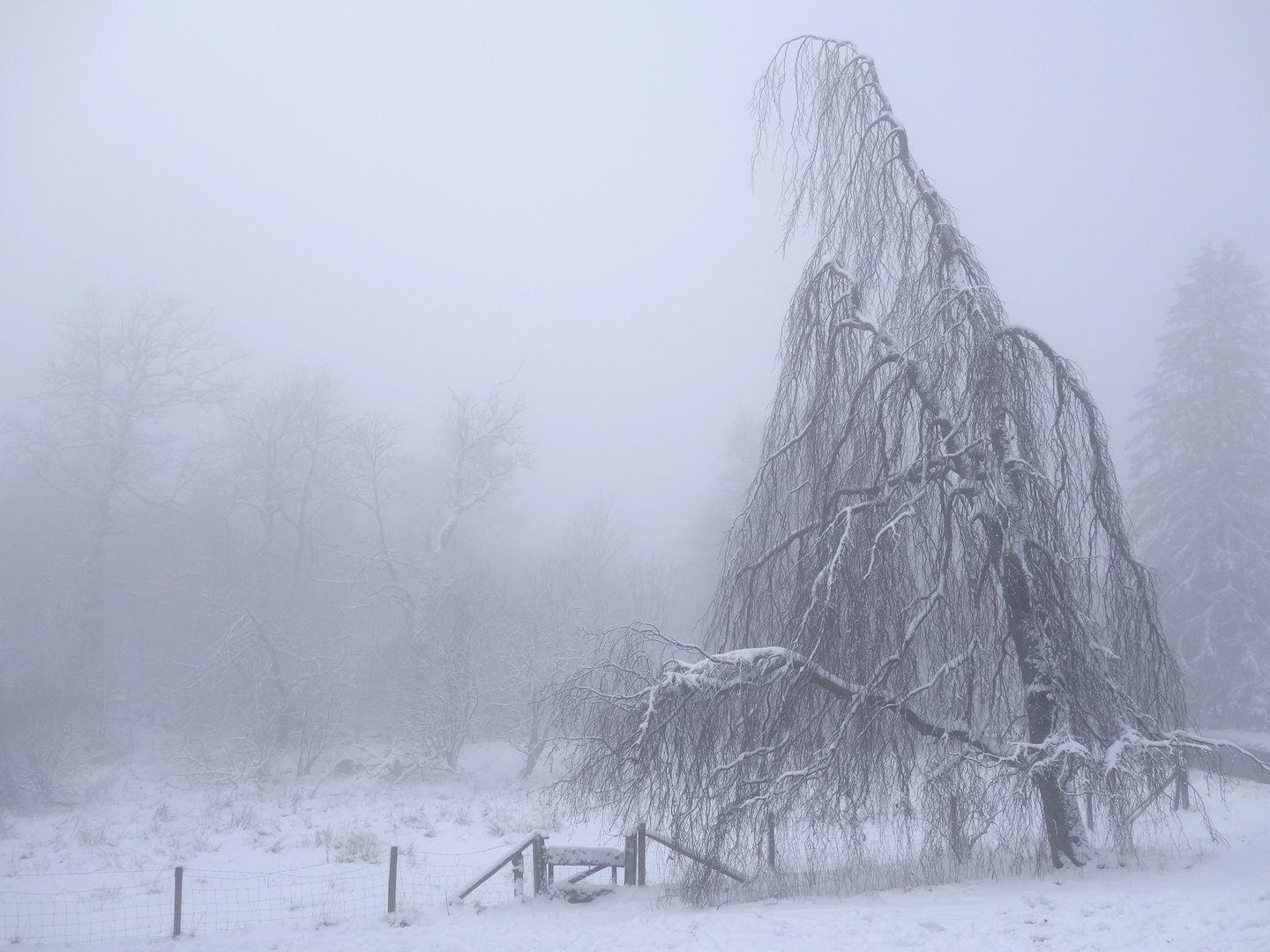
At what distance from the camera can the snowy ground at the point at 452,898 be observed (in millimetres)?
6574

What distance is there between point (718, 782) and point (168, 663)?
33118 mm

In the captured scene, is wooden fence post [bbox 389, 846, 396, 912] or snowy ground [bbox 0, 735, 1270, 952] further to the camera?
wooden fence post [bbox 389, 846, 396, 912]

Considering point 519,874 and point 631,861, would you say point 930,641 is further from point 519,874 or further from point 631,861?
point 519,874

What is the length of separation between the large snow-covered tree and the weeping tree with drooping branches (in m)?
19.9

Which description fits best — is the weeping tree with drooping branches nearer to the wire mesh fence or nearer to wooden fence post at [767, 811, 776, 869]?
wooden fence post at [767, 811, 776, 869]

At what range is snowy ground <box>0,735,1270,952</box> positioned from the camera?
6574 millimetres

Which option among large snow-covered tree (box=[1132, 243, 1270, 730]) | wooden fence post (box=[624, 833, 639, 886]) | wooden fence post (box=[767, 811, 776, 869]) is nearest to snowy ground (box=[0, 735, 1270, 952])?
wooden fence post (box=[624, 833, 639, 886])

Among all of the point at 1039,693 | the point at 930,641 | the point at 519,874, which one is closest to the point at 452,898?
the point at 519,874

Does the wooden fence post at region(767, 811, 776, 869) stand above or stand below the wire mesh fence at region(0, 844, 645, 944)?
above

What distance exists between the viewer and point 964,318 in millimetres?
8344

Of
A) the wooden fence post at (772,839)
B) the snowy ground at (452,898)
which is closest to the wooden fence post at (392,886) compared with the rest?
the snowy ground at (452,898)

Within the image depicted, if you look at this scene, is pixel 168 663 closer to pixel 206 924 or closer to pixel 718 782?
pixel 206 924

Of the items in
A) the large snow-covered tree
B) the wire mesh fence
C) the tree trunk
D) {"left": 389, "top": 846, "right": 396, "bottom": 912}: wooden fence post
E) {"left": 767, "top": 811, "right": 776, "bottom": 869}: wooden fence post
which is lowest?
the wire mesh fence

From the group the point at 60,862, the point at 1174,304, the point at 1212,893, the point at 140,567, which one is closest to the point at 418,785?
the point at 60,862
